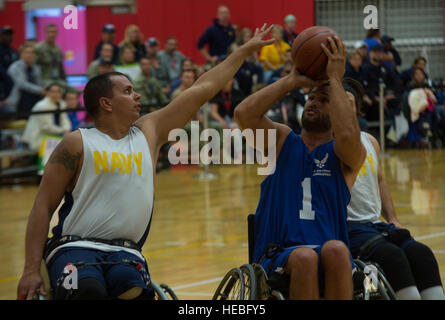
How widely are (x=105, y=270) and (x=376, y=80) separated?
32.6 ft

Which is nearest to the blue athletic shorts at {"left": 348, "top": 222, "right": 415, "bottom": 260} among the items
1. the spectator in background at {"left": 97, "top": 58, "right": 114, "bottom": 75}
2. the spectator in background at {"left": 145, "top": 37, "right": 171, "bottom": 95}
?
the spectator in background at {"left": 97, "top": 58, "right": 114, "bottom": 75}

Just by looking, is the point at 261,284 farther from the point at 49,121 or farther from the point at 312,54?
the point at 49,121

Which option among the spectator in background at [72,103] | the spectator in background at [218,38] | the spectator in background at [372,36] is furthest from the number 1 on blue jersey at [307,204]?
the spectator in background at [218,38]

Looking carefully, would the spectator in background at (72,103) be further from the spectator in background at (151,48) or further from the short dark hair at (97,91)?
the short dark hair at (97,91)

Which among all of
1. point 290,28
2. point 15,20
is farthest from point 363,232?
point 15,20

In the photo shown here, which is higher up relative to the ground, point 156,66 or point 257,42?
point 257,42

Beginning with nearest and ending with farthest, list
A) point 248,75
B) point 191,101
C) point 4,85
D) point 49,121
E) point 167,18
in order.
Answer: point 191,101 < point 49,121 < point 4,85 < point 248,75 < point 167,18

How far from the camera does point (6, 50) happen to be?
12133mm

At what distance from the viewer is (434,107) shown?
14031 mm

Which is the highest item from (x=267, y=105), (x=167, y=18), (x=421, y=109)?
(x=167, y=18)

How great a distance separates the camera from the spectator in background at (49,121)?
10945 mm

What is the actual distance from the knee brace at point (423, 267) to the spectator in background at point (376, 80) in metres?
8.68
